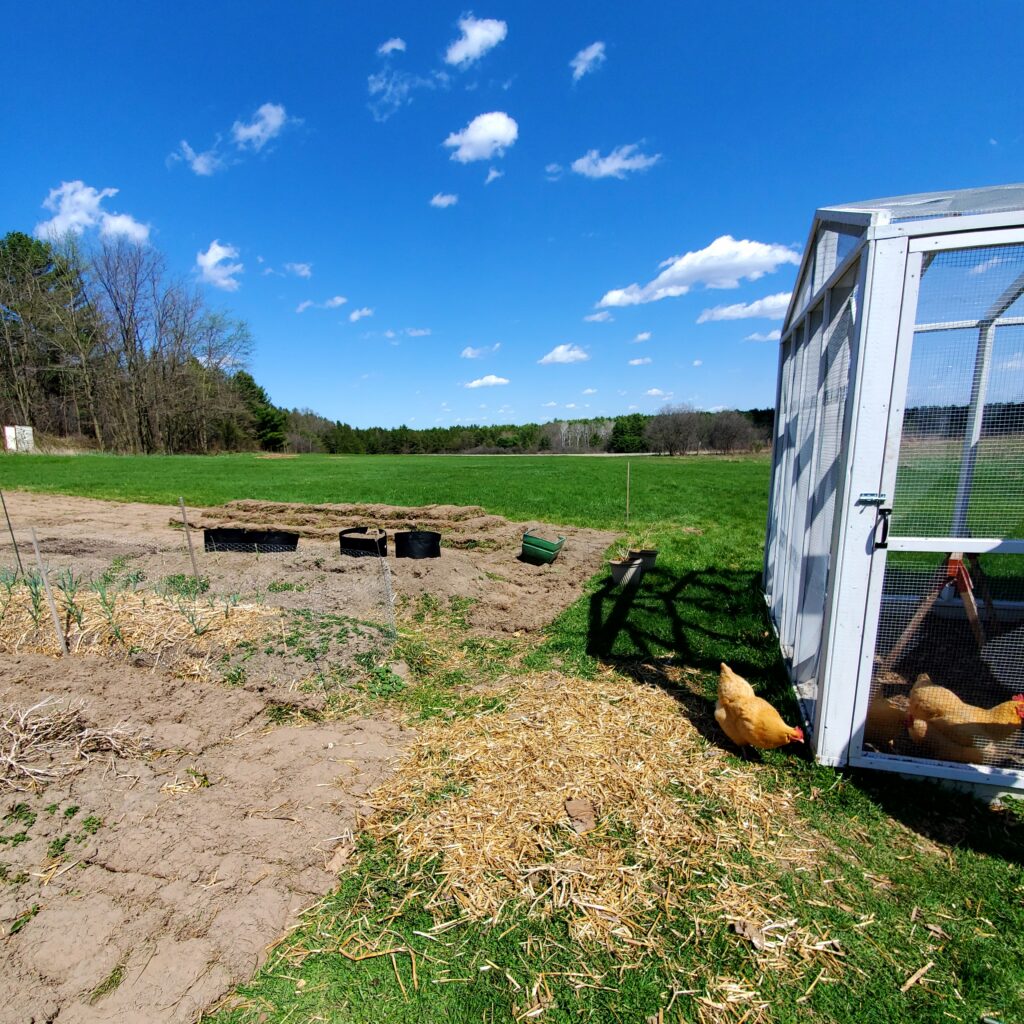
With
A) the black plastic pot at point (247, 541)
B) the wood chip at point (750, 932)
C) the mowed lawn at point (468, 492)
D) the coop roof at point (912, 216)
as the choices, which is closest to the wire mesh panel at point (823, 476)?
the coop roof at point (912, 216)

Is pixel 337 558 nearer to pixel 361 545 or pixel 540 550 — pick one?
pixel 361 545

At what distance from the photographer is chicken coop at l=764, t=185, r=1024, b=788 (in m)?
2.58

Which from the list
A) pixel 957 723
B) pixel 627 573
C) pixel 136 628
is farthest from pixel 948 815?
pixel 136 628

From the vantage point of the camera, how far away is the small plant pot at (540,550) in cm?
838

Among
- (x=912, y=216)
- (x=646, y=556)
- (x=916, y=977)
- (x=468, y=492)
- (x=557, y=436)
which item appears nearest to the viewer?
(x=916, y=977)

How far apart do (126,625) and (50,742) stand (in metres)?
1.69

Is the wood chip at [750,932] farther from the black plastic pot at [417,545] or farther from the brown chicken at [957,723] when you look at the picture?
the black plastic pot at [417,545]

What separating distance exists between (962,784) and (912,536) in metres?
1.44

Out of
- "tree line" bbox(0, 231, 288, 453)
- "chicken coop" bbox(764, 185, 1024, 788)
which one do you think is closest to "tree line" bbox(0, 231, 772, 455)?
"tree line" bbox(0, 231, 288, 453)

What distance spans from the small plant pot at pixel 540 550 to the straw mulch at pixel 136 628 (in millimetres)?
4488

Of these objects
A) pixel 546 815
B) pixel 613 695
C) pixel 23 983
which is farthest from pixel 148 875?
pixel 613 695

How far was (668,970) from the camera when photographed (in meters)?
1.92

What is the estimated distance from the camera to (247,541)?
853 cm

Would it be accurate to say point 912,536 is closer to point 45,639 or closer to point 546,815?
point 546,815
